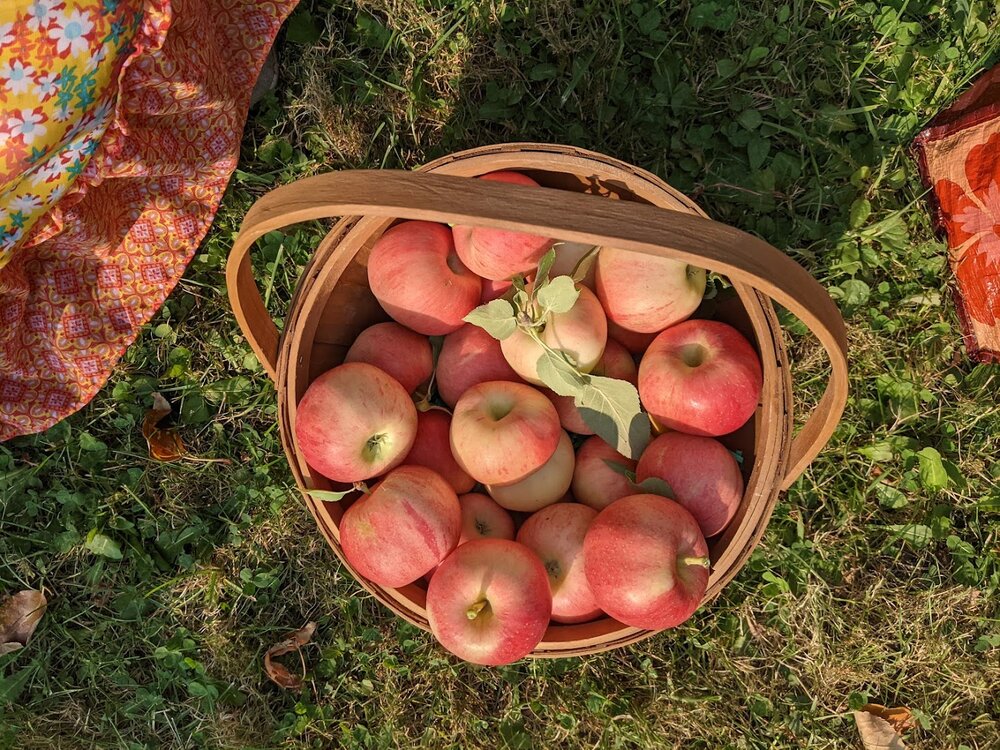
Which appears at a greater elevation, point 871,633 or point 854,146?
point 854,146

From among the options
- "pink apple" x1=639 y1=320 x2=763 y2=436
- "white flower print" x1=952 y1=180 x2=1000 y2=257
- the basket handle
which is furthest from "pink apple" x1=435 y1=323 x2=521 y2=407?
"white flower print" x1=952 y1=180 x2=1000 y2=257

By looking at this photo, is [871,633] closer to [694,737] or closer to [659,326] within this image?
[694,737]

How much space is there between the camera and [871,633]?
213 cm

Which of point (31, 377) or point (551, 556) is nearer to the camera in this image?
point (551, 556)

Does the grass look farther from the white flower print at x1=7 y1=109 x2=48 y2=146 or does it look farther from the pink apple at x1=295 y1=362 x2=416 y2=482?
the white flower print at x1=7 y1=109 x2=48 y2=146

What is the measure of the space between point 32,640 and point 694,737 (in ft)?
6.29

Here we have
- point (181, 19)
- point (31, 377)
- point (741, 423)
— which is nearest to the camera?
point (741, 423)

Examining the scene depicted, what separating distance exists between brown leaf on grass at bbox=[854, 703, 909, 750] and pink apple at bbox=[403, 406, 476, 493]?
1302mm

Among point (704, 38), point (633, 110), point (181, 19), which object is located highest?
point (181, 19)

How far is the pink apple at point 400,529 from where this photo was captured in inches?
60.7

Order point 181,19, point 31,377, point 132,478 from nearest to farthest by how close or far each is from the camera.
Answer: point 181,19, point 31,377, point 132,478

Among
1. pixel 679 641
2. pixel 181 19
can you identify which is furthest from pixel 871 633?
pixel 181 19

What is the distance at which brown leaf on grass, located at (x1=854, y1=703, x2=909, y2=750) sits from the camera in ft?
6.75

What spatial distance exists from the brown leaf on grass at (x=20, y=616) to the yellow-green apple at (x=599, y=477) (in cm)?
164
